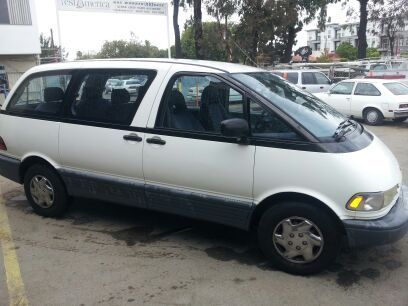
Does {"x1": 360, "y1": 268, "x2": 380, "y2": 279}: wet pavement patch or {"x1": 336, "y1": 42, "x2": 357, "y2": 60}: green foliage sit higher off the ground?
{"x1": 336, "y1": 42, "x2": 357, "y2": 60}: green foliage

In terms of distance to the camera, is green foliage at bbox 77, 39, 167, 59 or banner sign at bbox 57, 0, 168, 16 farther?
green foliage at bbox 77, 39, 167, 59

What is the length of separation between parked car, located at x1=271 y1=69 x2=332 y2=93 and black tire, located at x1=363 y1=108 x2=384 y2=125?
3798 millimetres

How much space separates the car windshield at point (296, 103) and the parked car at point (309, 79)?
44.1 feet

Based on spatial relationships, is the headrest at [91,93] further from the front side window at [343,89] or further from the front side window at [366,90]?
the front side window at [343,89]

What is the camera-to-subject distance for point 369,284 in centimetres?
362

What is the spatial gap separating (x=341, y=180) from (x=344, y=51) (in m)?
67.7

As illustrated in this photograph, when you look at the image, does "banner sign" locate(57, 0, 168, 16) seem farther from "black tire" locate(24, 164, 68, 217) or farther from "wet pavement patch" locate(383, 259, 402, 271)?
"wet pavement patch" locate(383, 259, 402, 271)

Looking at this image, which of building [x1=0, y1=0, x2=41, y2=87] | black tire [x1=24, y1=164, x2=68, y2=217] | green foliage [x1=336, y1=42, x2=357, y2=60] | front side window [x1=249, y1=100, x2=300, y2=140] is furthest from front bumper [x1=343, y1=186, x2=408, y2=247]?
green foliage [x1=336, y1=42, x2=357, y2=60]

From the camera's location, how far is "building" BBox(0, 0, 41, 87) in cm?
2175

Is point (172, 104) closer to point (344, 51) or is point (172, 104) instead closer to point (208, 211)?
point (208, 211)

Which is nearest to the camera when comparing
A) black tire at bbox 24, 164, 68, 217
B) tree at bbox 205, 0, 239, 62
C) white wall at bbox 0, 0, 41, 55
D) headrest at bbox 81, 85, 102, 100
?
headrest at bbox 81, 85, 102, 100

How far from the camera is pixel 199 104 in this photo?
4.15m

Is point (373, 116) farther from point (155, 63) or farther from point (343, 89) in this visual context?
point (155, 63)

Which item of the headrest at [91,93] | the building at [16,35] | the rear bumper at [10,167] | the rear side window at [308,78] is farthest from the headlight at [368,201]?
the building at [16,35]
